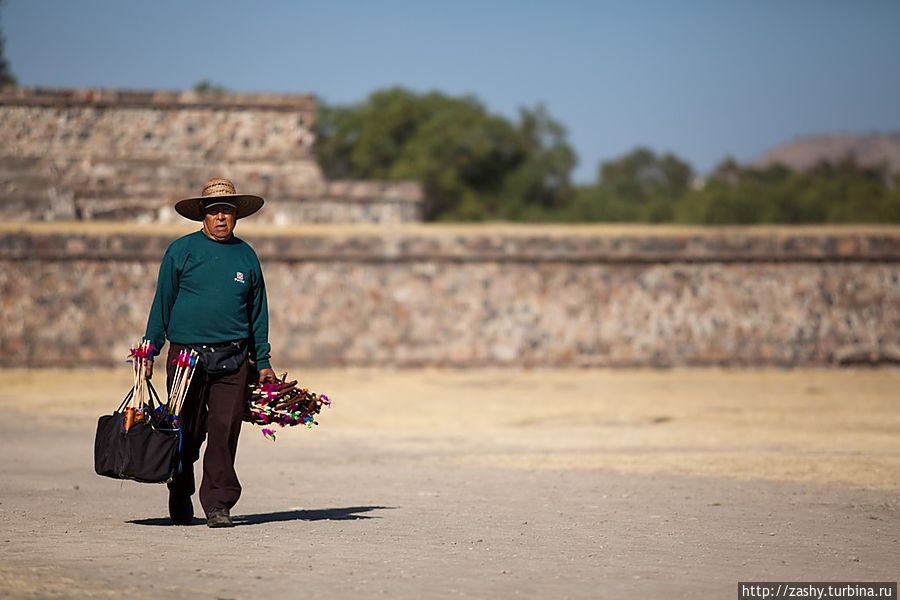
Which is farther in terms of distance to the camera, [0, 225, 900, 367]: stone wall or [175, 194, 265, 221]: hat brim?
[0, 225, 900, 367]: stone wall

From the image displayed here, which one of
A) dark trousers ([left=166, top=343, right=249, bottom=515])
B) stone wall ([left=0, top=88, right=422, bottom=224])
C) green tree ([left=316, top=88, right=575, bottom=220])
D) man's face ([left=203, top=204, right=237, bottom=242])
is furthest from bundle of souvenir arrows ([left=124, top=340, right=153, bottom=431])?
green tree ([left=316, top=88, right=575, bottom=220])

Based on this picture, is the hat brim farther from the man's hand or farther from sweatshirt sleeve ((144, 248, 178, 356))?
the man's hand

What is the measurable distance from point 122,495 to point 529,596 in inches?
167

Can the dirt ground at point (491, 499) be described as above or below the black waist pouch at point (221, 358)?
below

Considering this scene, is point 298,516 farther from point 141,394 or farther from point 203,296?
point 203,296

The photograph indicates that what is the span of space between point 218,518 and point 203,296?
45.5 inches

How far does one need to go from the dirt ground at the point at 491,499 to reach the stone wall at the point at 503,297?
1400mm

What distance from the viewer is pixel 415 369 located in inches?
757

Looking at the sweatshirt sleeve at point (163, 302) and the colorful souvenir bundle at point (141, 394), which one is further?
the sweatshirt sleeve at point (163, 302)

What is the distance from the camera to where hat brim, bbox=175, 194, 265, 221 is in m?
7.86

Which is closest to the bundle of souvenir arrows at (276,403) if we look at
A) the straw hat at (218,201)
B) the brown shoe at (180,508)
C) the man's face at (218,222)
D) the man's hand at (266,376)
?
the man's hand at (266,376)

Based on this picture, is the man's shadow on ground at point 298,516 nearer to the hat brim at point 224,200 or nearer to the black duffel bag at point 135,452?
the black duffel bag at point 135,452

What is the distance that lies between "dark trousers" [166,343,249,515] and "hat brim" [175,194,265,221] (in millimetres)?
762

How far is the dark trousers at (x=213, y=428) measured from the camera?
25.3ft
